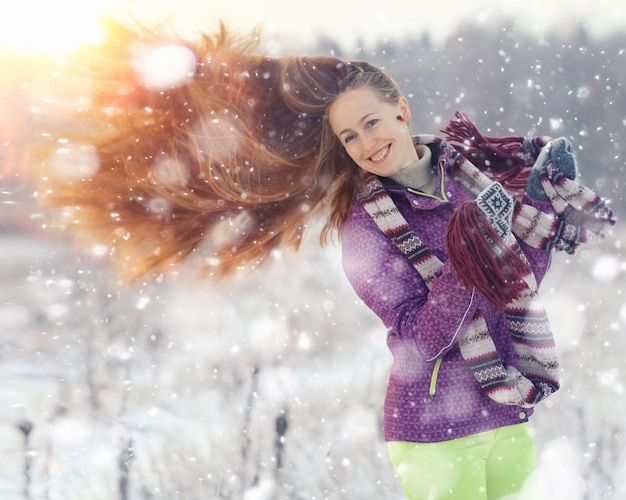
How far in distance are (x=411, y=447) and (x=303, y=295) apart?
408 centimetres

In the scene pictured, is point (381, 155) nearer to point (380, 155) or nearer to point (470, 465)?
point (380, 155)

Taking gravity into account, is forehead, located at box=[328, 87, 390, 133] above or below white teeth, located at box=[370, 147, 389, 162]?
above

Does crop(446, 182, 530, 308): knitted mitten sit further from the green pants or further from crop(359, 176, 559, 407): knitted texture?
the green pants

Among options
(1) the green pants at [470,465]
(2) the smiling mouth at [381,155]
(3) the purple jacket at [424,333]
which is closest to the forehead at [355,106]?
(2) the smiling mouth at [381,155]

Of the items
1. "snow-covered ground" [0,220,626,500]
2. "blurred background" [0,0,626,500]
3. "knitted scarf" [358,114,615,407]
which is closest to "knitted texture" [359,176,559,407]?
"knitted scarf" [358,114,615,407]

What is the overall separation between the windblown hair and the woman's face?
0.17ft

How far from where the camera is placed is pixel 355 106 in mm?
1919

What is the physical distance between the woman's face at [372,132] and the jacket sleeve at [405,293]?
17 centimetres

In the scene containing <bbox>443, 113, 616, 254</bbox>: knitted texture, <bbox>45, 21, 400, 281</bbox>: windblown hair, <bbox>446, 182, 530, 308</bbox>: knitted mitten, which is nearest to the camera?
<bbox>446, 182, 530, 308</bbox>: knitted mitten

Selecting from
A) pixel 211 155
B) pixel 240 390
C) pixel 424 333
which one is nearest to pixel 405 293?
pixel 424 333

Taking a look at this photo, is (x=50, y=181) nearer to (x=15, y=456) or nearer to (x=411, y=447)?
(x=411, y=447)

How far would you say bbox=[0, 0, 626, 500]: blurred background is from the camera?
3.82m

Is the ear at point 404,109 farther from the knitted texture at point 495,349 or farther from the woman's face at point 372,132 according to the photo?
the knitted texture at point 495,349

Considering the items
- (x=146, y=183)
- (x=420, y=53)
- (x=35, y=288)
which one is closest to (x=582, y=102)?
(x=420, y=53)
